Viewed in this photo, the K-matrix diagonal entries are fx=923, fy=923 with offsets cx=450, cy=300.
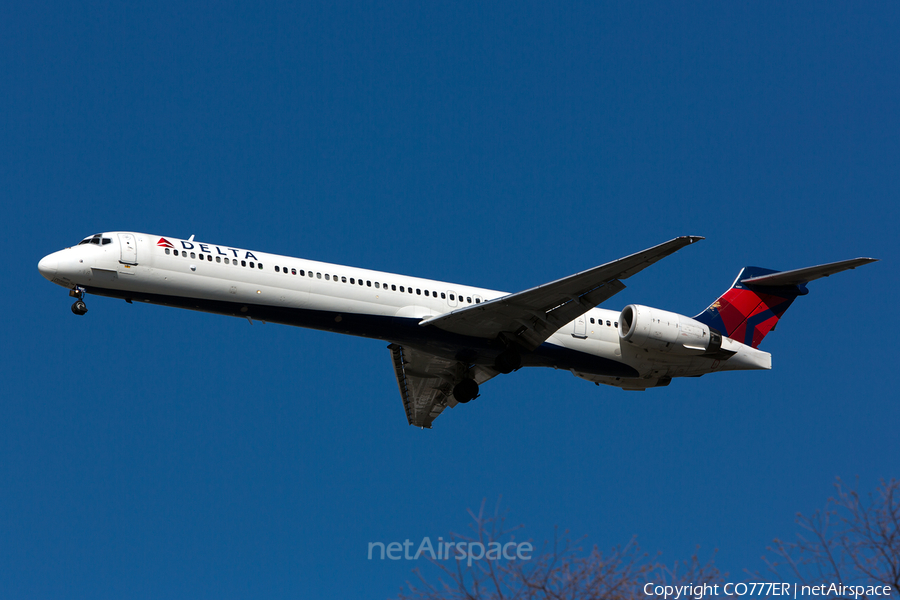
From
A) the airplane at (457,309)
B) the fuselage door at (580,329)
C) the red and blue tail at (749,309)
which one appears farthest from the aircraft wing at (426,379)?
the red and blue tail at (749,309)

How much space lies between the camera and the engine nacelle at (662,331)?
83.9ft

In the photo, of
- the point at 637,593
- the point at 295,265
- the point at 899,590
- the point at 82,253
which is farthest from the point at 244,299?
the point at 899,590

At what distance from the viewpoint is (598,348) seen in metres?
26.3

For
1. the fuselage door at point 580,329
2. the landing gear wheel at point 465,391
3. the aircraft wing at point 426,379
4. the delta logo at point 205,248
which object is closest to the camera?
the delta logo at point 205,248

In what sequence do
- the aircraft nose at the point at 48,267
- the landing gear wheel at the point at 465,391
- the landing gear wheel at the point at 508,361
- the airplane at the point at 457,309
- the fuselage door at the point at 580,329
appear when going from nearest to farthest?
the aircraft nose at the point at 48,267, the airplane at the point at 457,309, the landing gear wheel at the point at 508,361, the fuselage door at the point at 580,329, the landing gear wheel at the point at 465,391

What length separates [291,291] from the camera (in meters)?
22.8

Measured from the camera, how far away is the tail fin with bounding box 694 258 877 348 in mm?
28250

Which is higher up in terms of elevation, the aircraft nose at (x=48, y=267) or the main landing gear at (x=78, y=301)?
the aircraft nose at (x=48, y=267)

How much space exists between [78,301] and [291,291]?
498 centimetres

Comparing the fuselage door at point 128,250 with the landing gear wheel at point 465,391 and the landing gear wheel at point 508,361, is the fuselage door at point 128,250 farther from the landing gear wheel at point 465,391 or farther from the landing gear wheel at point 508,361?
the landing gear wheel at point 465,391

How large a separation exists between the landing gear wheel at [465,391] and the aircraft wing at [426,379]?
286mm

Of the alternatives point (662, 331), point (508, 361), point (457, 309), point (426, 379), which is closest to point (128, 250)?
point (457, 309)

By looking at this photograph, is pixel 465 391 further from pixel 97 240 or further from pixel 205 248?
pixel 97 240

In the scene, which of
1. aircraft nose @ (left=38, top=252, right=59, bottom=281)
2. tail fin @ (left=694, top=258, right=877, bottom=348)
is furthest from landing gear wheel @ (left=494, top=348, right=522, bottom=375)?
aircraft nose @ (left=38, top=252, right=59, bottom=281)
